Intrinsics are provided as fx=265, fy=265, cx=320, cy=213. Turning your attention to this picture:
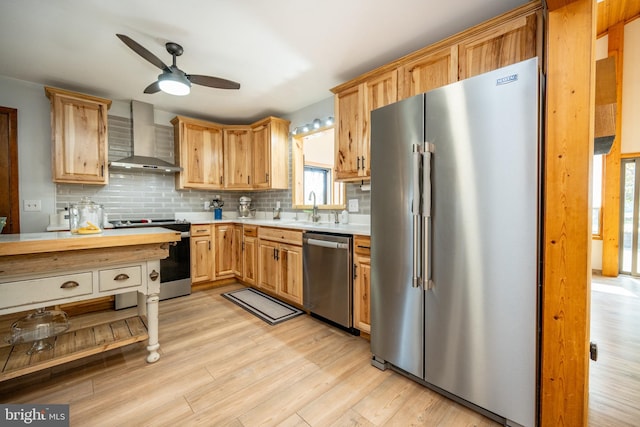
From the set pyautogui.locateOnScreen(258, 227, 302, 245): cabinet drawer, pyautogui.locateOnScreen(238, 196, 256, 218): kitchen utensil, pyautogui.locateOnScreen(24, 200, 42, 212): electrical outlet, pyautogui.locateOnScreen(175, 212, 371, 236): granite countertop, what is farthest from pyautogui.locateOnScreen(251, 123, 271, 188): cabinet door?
pyautogui.locateOnScreen(24, 200, 42, 212): electrical outlet

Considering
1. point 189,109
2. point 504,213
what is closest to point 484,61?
point 504,213

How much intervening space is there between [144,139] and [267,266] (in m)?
2.43

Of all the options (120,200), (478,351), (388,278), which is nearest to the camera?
(478,351)

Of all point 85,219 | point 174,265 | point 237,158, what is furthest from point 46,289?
point 237,158

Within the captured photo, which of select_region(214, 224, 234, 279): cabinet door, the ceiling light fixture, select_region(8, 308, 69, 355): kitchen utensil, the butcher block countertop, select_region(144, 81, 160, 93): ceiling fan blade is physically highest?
select_region(144, 81, 160, 93): ceiling fan blade

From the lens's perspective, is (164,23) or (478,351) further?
(164,23)

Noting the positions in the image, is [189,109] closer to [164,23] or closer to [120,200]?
[120,200]

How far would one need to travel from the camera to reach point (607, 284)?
3.90m

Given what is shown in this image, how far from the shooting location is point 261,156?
4.02m

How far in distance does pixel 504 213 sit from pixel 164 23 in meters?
2.68

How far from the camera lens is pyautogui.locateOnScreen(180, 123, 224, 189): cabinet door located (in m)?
3.84

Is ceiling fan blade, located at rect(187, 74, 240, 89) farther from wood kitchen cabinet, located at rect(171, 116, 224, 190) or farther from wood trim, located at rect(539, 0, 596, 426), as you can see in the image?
wood trim, located at rect(539, 0, 596, 426)

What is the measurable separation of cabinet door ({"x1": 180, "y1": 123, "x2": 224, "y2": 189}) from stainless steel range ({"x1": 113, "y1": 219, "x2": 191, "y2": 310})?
2.49ft

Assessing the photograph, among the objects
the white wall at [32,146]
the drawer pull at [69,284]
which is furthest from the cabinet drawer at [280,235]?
the white wall at [32,146]
